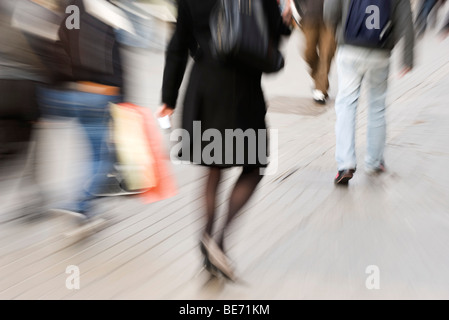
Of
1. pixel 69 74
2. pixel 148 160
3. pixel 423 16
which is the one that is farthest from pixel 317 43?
pixel 69 74

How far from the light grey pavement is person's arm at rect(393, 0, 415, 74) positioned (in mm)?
1063

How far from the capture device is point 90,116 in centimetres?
394

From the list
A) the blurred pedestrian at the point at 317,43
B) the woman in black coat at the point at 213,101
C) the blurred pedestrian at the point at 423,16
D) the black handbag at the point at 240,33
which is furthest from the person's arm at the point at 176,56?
the blurred pedestrian at the point at 317,43

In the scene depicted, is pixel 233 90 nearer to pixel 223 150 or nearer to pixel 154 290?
pixel 223 150

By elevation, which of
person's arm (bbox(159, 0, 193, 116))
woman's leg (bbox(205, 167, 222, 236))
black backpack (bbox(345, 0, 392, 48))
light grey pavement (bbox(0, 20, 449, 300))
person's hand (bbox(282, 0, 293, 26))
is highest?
black backpack (bbox(345, 0, 392, 48))

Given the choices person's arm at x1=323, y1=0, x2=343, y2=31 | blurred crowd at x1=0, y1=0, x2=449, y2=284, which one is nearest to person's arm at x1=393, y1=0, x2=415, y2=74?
person's arm at x1=323, y1=0, x2=343, y2=31

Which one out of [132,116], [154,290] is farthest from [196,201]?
[154,290]

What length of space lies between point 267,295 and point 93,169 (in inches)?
57.8

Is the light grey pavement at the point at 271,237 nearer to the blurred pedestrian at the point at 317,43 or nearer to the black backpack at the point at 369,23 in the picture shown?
the black backpack at the point at 369,23

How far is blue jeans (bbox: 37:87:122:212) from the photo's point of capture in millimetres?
3900

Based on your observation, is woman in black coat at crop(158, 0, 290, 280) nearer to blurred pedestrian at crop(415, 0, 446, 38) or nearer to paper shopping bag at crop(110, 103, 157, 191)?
paper shopping bag at crop(110, 103, 157, 191)

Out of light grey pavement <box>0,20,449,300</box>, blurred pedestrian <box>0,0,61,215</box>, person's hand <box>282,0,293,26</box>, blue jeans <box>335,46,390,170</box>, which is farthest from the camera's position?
blue jeans <box>335,46,390,170</box>

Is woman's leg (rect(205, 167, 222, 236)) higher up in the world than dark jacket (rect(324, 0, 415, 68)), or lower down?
lower down

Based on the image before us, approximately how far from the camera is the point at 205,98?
306 cm
